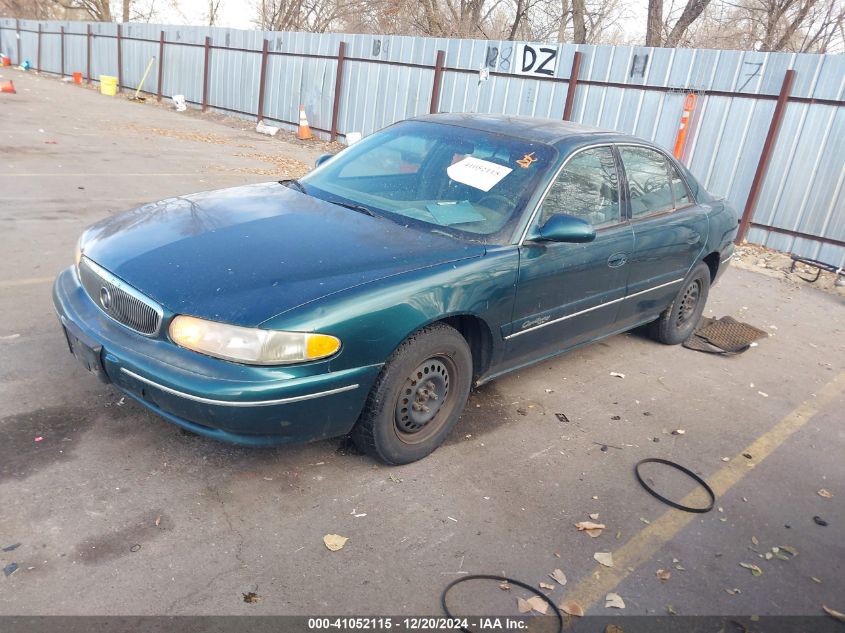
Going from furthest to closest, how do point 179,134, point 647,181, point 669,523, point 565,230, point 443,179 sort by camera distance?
point 179,134, point 647,181, point 443,179, point 565,230, point 669,523

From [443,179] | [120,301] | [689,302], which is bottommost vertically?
[689,302]

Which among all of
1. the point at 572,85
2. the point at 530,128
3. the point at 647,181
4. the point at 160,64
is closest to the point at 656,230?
the point at 647,181

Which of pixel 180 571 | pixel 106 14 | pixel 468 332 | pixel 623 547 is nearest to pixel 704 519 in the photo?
pixel 623 547

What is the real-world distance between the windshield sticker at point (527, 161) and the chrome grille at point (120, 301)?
7.25 feet

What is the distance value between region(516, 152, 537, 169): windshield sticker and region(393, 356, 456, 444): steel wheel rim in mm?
1304

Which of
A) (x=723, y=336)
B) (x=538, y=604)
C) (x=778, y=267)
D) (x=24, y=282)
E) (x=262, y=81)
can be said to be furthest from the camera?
(x=262, y=81)

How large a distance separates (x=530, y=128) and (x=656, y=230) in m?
1.20

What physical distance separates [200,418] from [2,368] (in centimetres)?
191

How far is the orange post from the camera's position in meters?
10.2

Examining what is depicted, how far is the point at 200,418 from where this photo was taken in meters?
2.84

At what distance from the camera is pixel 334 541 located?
2865mm

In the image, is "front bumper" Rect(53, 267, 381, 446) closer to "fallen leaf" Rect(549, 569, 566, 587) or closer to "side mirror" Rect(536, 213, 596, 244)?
"fallen leaf" Rect(549, 569, 566, 587)

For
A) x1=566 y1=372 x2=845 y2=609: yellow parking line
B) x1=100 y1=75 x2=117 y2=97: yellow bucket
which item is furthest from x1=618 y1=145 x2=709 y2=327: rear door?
x1=100 y1=75 x2=117 y2=97: yellow bucket

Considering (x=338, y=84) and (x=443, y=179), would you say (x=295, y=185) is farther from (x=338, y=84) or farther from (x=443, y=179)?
(x=338, y=84)
